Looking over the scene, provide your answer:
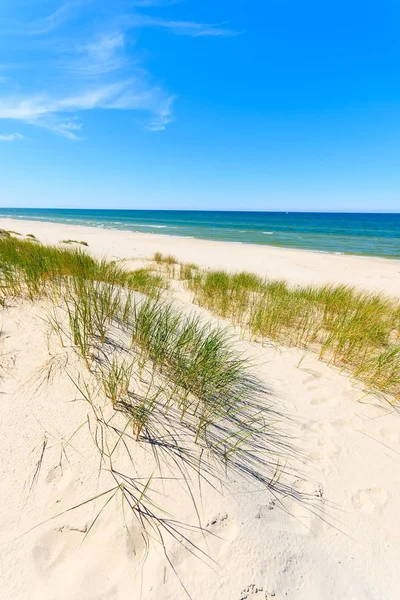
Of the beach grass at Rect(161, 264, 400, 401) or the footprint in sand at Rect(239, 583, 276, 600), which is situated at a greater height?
the beach grass at Rect(161, 264, 400, 401)

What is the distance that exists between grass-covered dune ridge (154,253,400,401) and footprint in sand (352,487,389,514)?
48.5 inches

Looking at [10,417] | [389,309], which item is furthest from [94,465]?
[389,309]

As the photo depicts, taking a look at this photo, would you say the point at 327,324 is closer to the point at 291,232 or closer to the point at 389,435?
the point at 389,435

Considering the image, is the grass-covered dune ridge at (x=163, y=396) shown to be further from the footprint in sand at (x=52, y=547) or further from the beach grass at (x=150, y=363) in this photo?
the footprint in sand at (x=52, y=547)

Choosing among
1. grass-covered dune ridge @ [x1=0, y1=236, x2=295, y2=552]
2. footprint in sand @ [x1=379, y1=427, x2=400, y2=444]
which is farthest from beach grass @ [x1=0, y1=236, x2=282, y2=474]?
footprint in sand @ [x1=379, y1=427, x2=400, y2=444]

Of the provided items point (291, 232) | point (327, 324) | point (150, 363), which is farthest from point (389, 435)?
point (291, 232)

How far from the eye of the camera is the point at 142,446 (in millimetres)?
1700

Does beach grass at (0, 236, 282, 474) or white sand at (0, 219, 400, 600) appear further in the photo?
beach grass at (0, 236, 282, 474)

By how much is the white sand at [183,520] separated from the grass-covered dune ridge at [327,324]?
0.89 metres

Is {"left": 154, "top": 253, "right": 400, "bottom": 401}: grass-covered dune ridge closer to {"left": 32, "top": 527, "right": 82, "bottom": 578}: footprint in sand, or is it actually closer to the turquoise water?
{"left": 32, "top": 527, "right": 82, "bottom": 578}: footprint in sand

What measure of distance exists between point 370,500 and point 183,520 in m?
1.28

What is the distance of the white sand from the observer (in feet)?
3.92

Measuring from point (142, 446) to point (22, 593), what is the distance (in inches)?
30.0

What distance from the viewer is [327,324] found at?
446cm
